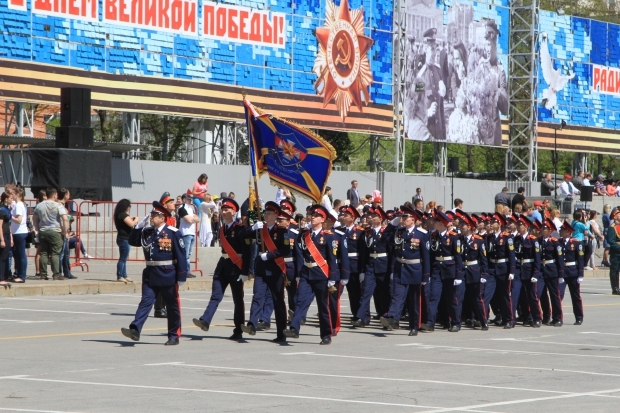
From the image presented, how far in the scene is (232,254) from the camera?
15336 mm

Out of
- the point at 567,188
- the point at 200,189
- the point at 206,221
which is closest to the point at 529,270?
the point at 206,221

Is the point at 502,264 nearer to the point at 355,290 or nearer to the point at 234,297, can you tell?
the point at 355,290

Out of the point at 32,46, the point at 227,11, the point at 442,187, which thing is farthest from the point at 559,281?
the point at 442,187

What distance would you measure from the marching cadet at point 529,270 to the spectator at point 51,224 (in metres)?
8.08

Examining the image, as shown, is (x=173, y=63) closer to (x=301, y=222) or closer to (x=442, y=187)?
(x=442, y=187)

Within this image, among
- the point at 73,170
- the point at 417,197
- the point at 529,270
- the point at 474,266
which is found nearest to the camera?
the point at 474,266

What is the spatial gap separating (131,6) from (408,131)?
13113mm

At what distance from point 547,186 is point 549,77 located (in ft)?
24.7

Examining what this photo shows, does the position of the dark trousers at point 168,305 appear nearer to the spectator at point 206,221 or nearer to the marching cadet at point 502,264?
the marching cadet at point 502,264

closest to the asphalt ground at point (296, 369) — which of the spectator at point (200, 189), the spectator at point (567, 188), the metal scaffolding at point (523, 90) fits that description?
the spectator at point (200, 189)

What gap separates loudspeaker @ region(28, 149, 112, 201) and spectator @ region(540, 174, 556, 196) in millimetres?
23038

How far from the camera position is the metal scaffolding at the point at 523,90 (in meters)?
46.6

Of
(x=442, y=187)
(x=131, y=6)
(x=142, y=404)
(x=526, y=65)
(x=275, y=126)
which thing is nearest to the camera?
(x=142, y=404)

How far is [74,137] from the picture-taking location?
2255 centimetres
